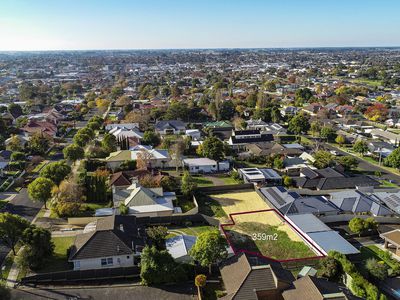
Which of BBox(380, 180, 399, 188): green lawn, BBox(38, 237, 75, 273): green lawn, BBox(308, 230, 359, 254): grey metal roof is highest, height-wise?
BBox(308, 230, 359, 254): grey metal roof

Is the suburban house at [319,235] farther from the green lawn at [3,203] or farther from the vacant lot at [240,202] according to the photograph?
the green lawn at [3,203]

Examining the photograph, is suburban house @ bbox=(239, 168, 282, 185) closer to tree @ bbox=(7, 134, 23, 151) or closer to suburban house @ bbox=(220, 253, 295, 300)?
suburban house @ bbox=(220, 253, 295, 300)

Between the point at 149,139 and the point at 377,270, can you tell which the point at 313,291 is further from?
the point at 149,139

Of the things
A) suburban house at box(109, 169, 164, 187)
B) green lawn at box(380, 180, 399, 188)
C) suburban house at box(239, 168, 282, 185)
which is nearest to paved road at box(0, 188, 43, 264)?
suburban house at box(109, 169, 164, 187)

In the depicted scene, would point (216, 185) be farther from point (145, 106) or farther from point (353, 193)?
point (145, 106)

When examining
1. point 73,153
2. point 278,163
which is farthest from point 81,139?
point 278,163

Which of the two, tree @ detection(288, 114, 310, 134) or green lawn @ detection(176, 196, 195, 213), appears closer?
green lawn @ detection(176, 196, 195, 213)
